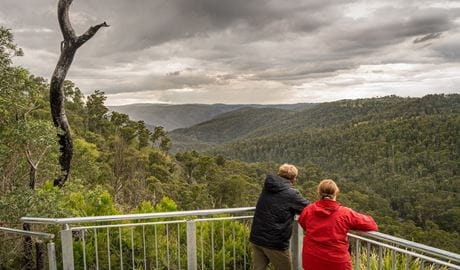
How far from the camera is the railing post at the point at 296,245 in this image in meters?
4.52

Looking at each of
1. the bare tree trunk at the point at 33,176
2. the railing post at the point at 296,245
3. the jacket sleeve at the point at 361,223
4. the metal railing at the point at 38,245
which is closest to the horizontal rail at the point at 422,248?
the jacket sleeve at the point at 361,223

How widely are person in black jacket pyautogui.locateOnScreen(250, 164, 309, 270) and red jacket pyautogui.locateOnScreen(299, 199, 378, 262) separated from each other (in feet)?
1.62

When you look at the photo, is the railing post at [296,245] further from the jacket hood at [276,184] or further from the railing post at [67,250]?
the railing post at [67,250]

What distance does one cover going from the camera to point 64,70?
21.5 feet

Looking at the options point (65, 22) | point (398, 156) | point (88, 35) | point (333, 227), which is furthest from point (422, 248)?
Result: point (398, 156)

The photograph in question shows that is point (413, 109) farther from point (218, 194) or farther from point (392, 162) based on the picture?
point (218, 194)

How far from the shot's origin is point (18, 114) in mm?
5590

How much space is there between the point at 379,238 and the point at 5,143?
4.71m

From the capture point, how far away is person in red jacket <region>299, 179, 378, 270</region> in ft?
11.0

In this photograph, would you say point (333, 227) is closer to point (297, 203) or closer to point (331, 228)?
point (331, 228)

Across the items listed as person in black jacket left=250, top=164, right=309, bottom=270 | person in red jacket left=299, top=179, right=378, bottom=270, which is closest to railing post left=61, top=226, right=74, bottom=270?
person in black jacket left=250, top=164, right=309, bottom=270

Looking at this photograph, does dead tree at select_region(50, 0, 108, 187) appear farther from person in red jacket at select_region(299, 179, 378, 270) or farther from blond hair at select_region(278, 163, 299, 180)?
person in red jacket at select_region(299, 179, 378, 270)

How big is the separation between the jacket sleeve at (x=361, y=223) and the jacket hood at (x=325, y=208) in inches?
5.4

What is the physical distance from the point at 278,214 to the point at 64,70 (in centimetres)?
442
